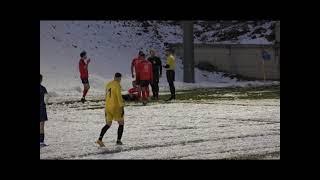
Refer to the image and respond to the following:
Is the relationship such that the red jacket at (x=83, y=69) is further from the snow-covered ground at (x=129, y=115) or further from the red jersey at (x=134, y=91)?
the red jersey at (x=134, y=91)

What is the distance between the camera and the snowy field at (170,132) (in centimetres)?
957

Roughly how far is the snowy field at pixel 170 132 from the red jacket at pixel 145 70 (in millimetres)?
916

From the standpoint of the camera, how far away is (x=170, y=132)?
11.1 metres

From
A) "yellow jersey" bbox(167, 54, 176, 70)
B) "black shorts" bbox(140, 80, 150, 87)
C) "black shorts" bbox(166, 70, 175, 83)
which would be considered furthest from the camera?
"yellow jersey" bbox(167, 54, 176, 70)

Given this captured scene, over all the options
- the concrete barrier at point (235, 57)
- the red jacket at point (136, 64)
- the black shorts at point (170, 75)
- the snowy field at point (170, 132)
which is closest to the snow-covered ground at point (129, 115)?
the snowy field at point (170, 132)

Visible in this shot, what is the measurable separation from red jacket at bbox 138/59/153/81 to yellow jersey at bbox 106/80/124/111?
442 centimetres

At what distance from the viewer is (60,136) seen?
1057 centimetres

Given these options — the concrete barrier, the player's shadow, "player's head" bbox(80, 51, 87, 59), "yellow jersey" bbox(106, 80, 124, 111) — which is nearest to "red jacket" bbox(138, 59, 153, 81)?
"player's head" bbox(80, 51, 87, 59)

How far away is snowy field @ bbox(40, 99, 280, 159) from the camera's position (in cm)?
957

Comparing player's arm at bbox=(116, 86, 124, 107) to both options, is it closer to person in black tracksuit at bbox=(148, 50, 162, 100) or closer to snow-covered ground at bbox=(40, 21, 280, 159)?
snow-covered ground at bbox=(40, 21, 280, 159)

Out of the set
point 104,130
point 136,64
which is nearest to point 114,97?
point 104,130
